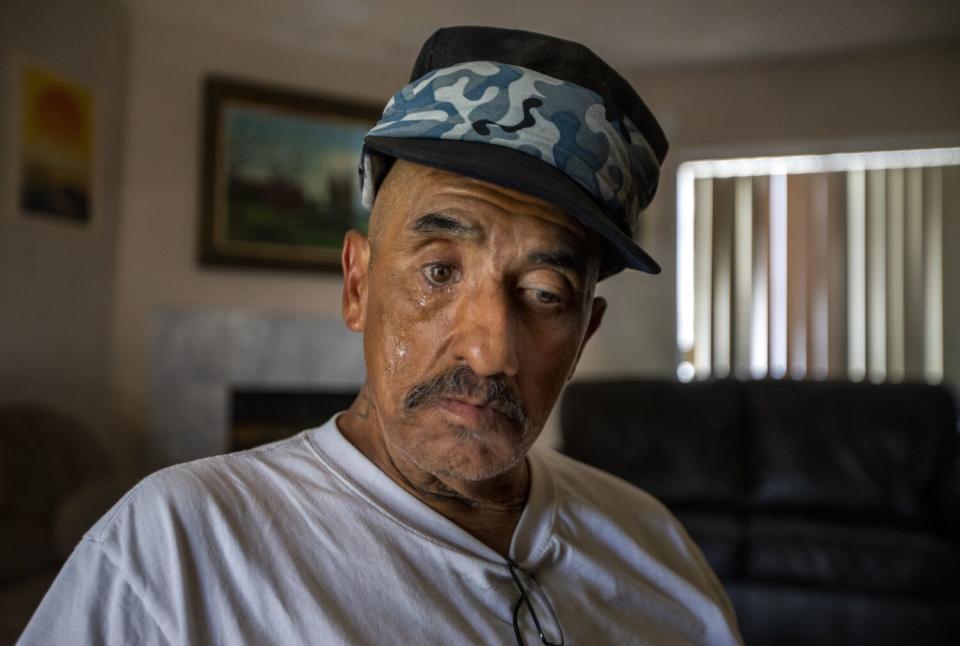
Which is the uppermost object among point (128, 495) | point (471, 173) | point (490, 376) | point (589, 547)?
point (471, 173)

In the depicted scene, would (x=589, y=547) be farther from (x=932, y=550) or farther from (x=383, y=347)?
(x=932, y=550)

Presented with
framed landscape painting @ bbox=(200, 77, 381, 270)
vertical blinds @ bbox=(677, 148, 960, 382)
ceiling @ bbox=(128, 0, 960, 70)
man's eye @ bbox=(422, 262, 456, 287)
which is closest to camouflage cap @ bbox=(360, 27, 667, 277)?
man's eye @ bbox=(422, 262, 456, 287)

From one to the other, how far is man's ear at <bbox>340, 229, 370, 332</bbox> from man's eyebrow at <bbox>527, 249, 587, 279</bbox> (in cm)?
24

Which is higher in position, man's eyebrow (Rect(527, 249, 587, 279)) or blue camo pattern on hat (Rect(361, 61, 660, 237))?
blue camo pattern on hat (Rect(361, 61, 660, 237))

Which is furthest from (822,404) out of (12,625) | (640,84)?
(12,625)

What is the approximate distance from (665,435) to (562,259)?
10.1 ft

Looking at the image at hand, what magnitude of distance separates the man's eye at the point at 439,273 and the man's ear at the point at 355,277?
0.14 metres

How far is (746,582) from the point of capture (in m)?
3.19

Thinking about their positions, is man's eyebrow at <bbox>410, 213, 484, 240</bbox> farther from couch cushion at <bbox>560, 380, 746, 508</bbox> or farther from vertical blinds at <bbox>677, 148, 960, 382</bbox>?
vertical blinds at <bbox>677, 148, 960, 382</bbox>

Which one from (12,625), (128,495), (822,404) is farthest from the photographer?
(822,404)

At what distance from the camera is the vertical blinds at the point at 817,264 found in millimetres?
5234

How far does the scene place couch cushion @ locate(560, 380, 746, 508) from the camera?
12.2 feet

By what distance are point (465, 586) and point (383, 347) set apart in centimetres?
28

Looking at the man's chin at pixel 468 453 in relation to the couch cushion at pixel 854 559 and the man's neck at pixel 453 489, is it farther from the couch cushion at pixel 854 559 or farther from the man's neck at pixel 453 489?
the couch cushion at pixel 854 559
